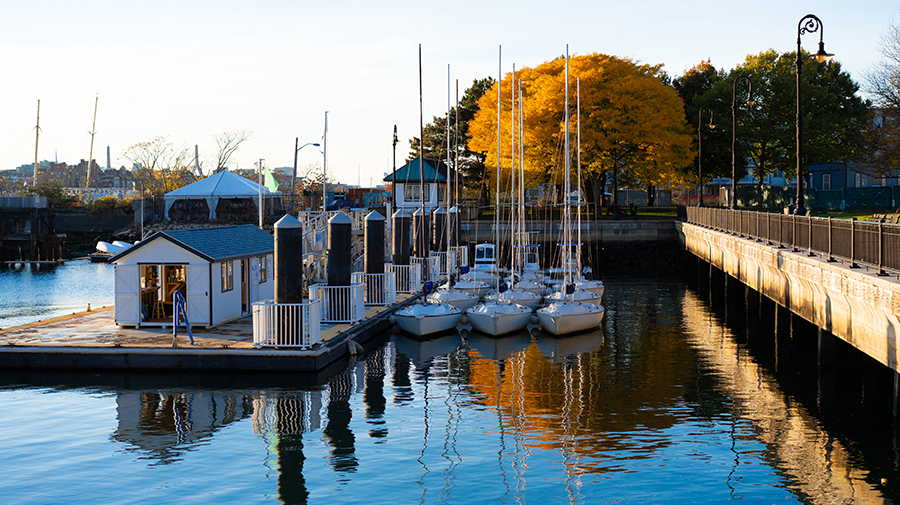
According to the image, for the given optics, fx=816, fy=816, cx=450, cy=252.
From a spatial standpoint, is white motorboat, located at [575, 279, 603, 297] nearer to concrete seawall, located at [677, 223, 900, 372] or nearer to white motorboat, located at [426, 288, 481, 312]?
white motorboat, located at [426, 288, 481, 312]

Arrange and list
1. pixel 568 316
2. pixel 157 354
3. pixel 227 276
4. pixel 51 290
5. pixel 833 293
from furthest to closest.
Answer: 1. pixel 51 290
2. pixel 568 316
3. pixel 227 276
4. pixel 157 354
5. pixel 833 293

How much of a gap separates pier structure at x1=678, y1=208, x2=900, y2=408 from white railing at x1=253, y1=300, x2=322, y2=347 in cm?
1389

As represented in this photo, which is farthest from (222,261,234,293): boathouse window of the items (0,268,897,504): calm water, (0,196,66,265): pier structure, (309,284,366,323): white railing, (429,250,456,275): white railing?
(0,196,66,265): pier structure

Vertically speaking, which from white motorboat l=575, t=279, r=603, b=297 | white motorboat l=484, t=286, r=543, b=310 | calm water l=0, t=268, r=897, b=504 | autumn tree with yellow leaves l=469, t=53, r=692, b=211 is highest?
autumn tree with yellow leaves l=469, t=53, r=692, b=211

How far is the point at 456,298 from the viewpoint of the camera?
113ft

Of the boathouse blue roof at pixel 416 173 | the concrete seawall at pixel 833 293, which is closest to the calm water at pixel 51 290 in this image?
the boathouse blue roof at pixel 416 173

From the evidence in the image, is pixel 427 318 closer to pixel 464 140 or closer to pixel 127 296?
pixel 127 296

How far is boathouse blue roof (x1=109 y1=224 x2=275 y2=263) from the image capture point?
25344 mm

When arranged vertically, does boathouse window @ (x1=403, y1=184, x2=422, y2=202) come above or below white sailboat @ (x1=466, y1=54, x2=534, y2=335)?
above

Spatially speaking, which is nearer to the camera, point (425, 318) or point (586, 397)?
point (586, 397)

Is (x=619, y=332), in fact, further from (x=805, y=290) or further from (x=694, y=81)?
(x=694, y=81)

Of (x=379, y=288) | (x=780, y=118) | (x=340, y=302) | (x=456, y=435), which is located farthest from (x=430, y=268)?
(x=780, y=118)

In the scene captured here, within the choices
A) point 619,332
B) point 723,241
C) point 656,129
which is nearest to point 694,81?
point 656,129

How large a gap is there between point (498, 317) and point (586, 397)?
9389 mm
